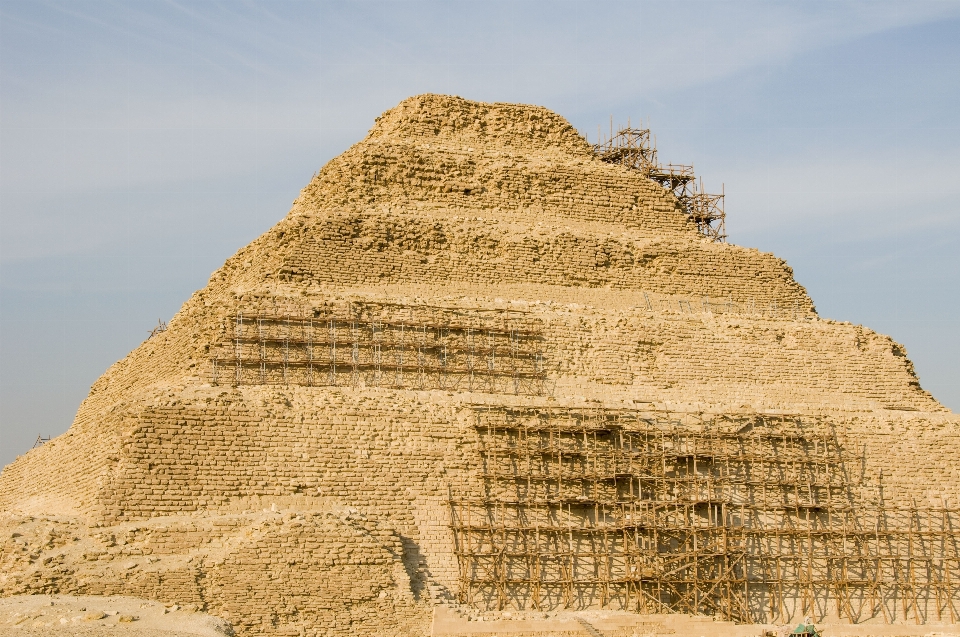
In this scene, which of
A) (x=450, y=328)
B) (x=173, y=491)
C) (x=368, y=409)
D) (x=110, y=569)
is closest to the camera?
(x=110, y=569)

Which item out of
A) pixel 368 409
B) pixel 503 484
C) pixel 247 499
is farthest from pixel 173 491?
pixel 503 484

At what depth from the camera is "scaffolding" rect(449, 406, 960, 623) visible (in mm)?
30547

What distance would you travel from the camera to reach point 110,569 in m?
27.7

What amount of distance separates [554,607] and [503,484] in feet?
9.05

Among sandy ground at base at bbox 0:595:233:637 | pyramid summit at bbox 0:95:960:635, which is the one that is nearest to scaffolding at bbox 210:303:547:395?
pyramid summit at bbox 0:95:960:635

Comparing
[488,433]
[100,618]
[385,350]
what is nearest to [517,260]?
[385,350]

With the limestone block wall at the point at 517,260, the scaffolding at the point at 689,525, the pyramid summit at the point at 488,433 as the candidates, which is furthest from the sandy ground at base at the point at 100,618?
the limestone block wall at the point at 517,260

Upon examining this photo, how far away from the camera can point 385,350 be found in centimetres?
3319

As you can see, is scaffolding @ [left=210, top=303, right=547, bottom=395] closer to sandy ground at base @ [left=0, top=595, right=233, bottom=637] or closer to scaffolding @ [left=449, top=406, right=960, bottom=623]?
scaffolding @ [left=449, top=406, right=960, bottom=623]

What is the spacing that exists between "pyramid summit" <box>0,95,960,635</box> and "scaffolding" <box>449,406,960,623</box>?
0.20 ft

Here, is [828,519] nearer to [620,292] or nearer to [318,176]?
[620,292]

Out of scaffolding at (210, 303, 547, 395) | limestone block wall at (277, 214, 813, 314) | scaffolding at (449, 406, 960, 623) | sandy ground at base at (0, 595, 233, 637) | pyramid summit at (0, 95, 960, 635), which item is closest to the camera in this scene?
sandy ground at base at (0, 595, 233, 637)

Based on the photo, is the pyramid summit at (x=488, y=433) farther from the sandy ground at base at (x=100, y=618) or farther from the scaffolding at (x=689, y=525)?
the sandy ground at base at (x=100, y=618)

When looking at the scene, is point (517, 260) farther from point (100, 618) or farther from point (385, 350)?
point (100, 618)
